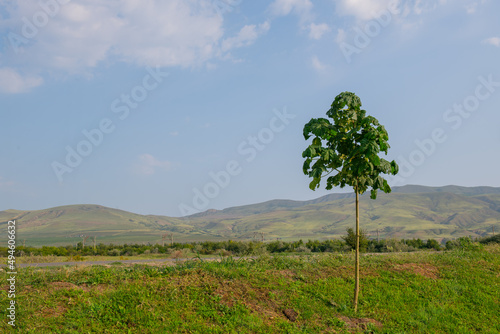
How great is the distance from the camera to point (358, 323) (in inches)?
454

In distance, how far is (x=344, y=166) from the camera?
1191 centimetres

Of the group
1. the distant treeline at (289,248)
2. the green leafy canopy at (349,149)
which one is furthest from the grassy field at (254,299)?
the distant treeline at (289,248)

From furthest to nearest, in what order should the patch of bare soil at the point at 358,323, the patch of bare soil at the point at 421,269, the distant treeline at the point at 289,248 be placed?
the distant treeline at the point at 289,248
the patch of bare soil at the point at 421,269
the patch of bare soil at the point at 358,323

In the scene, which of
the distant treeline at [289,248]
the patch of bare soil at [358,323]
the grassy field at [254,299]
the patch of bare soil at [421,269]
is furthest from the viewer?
the distant treeline at [289,248]

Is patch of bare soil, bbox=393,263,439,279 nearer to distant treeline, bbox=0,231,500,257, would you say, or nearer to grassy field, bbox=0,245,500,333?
grassy field, bbox=0,245,500,333

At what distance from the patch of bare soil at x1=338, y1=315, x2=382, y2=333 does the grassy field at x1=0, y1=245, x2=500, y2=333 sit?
34 mm

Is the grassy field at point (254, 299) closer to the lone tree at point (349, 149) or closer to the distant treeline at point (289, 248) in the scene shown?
the lone tree at point (349, 149)

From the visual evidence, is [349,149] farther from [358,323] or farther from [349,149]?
[358,323]

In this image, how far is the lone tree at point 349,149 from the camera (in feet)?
36.7

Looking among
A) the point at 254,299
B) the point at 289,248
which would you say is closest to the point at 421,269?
the point at 254,299

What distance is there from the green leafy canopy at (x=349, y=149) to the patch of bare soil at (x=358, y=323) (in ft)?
13.0

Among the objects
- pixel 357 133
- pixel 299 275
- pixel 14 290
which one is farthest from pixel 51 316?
pixel 357 133

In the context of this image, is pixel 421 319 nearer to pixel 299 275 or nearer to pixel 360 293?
pixel 360 293

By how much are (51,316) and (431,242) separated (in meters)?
42.5
